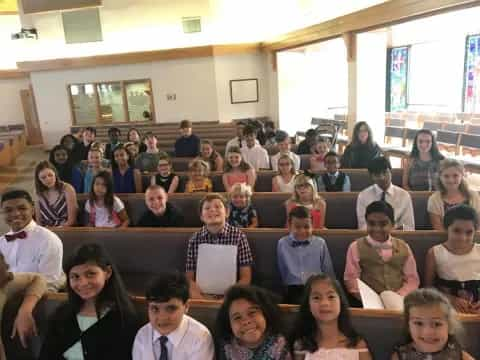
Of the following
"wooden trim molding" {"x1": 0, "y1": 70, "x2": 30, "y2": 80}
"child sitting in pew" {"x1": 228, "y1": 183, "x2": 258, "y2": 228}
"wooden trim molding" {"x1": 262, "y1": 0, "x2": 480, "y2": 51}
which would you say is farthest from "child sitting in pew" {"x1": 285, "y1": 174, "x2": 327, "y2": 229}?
"wooden trim molding" {"x1": 0, "y1": 70, "x2": 30, "y2": 80}

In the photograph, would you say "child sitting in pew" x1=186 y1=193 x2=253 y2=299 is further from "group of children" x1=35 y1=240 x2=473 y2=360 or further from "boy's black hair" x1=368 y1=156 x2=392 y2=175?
"boy's black hair" x1=368 y1=156 x2=392 y2=175

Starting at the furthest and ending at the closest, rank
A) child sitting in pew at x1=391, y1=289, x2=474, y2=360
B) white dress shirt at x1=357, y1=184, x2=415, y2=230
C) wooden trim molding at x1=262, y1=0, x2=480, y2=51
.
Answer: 1. wooden trim molding at x1=262, y1=0, x2=480, y2=51
2. white dress shirt at x1=357, y1=184, x2=415, y2=230
3. child sitting in pew at x1=391, y1=289, x2=474, y2=360

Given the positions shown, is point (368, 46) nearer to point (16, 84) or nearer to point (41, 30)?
point (41, 30)

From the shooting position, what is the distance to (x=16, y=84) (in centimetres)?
1431

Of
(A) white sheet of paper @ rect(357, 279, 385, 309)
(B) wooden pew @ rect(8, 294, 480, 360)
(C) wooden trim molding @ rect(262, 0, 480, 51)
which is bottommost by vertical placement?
(A) white sheet of paper @ rect(357, 279, 385, 309)

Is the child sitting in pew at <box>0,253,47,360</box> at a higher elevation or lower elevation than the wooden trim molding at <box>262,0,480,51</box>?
lower

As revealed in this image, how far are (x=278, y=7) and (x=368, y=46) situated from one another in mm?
4221

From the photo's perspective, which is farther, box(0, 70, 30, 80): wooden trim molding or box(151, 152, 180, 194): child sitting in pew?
box(0, 70, 30, 80): wooden trim molding

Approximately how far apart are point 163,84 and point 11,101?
22.2 feet

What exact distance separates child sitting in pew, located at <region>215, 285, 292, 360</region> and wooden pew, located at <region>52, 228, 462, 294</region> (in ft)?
3.77

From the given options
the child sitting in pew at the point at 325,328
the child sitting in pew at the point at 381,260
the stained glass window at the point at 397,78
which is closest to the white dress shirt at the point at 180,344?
the child sitting in pew at the point at 325,328

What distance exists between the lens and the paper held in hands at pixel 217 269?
2.64m

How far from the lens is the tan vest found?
2.42 meters

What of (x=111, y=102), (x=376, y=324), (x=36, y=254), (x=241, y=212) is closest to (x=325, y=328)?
(x=376, y=324)
